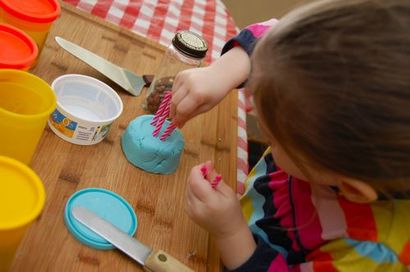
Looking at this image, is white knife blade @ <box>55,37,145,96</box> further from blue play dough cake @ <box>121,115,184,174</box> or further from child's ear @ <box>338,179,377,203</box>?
child's ear @ <box>338,179,377,203</box>

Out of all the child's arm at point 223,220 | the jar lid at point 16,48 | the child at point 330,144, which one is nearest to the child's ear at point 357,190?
the child at point 330,144

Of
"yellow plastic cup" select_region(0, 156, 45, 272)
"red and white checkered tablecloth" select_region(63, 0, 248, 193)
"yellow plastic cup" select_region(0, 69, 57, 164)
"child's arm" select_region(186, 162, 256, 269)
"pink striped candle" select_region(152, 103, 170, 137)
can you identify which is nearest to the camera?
"yellow plastic cup" select_region(0, 156, 45, 272)

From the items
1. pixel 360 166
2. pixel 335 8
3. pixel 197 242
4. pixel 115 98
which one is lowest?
pixel 197 242

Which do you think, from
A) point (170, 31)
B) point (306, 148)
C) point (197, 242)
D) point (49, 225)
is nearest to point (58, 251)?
point (49, 225)

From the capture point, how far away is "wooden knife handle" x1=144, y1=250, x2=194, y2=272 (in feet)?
1.90

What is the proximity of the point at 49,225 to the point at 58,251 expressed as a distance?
3 centimetres

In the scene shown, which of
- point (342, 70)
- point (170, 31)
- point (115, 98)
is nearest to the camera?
point (342, 70)

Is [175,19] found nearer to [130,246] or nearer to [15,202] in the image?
[130,246]

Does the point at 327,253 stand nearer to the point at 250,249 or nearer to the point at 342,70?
the point at 250,249

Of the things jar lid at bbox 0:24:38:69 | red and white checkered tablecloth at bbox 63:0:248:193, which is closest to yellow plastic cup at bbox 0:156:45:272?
jar lid at bbox 0:24:38:69

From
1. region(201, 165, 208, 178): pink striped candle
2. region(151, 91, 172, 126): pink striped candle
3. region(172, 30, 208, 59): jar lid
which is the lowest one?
region(201, 165, 208, 178): pink striped candle

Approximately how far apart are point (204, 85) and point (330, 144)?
0.28 metres

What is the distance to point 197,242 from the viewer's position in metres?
0.68

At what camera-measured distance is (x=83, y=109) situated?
2.47ft
